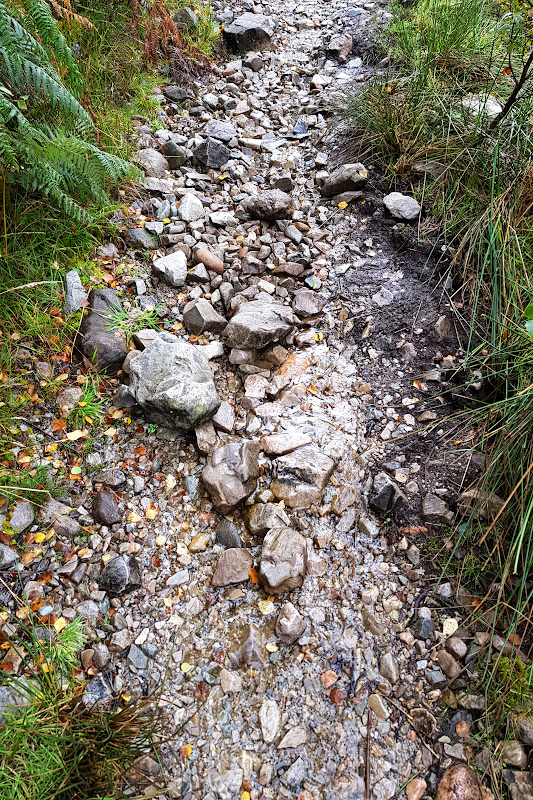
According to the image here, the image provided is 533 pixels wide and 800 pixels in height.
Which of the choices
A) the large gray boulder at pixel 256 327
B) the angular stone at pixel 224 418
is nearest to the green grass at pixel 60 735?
the angular stone at pixel 224 418

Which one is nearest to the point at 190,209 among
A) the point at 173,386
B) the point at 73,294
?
the point at 73,294

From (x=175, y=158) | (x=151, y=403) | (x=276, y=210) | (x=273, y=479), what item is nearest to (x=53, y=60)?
(x=175, y=158)

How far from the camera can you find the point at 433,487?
2189 mm

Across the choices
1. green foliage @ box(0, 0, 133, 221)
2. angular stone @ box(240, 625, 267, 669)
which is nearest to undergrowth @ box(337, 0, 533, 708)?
angular stone @ box(240, 625, 267, 669)

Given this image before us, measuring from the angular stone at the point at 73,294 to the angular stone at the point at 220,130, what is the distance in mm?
1815

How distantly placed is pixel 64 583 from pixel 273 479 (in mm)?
952

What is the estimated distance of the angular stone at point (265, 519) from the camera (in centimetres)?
213

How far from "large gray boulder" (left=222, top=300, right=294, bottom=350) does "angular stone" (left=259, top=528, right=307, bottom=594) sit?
40.1 inches

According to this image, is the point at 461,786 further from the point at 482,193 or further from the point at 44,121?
the point at 44,121

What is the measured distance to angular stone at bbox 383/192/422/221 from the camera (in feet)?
9.90

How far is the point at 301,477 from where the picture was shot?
2252 millimetres

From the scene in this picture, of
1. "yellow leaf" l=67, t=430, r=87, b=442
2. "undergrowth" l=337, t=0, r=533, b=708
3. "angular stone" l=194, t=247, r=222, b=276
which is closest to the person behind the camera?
"undergrowth" l=337, t=0, r=533, b=708

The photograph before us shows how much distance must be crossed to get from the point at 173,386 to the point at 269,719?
134 centimetres

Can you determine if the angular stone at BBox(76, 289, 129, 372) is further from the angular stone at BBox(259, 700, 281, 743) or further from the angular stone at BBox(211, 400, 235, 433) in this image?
the angular stone at BBox(259, 700, 281, 743)
